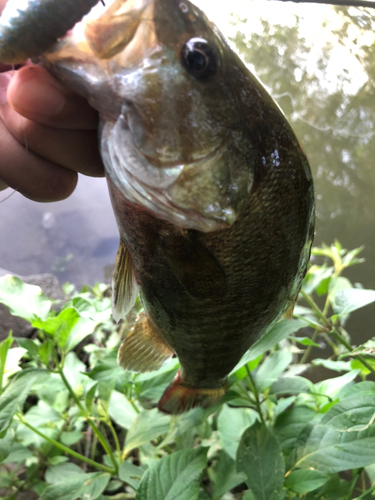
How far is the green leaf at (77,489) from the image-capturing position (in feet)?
2.44

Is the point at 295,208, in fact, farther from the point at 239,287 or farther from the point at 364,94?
the point at 364,94

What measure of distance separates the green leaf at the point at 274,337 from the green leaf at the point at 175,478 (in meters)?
0.18

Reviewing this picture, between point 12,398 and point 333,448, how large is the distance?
650mm

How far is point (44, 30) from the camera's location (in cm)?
32

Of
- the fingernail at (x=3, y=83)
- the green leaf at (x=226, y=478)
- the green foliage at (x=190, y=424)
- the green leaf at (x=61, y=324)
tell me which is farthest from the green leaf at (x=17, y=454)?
the fingernail at (x=3, y=83)

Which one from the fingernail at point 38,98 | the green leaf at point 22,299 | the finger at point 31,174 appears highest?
the fingernail at point 38,98

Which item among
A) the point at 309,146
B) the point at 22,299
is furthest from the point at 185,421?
the point at 309,146

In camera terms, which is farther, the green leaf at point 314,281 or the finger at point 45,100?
the green leaf at point 314,281

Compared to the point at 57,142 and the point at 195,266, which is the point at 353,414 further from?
the point at 57,142

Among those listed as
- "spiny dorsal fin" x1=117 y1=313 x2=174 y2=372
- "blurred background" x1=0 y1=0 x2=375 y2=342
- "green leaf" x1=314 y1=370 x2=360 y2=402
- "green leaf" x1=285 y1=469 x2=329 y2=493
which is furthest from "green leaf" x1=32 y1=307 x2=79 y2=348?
"blurred background" x1=0 y1=0 x2=375 y2=342

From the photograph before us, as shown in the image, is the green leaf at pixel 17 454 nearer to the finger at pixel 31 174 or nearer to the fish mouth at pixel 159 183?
the finger at pixel 31 174

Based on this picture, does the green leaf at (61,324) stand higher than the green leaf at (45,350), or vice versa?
the green leaf at (61,324)

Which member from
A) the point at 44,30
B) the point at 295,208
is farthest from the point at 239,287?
the point at 44,30

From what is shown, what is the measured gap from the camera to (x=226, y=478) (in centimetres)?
84
